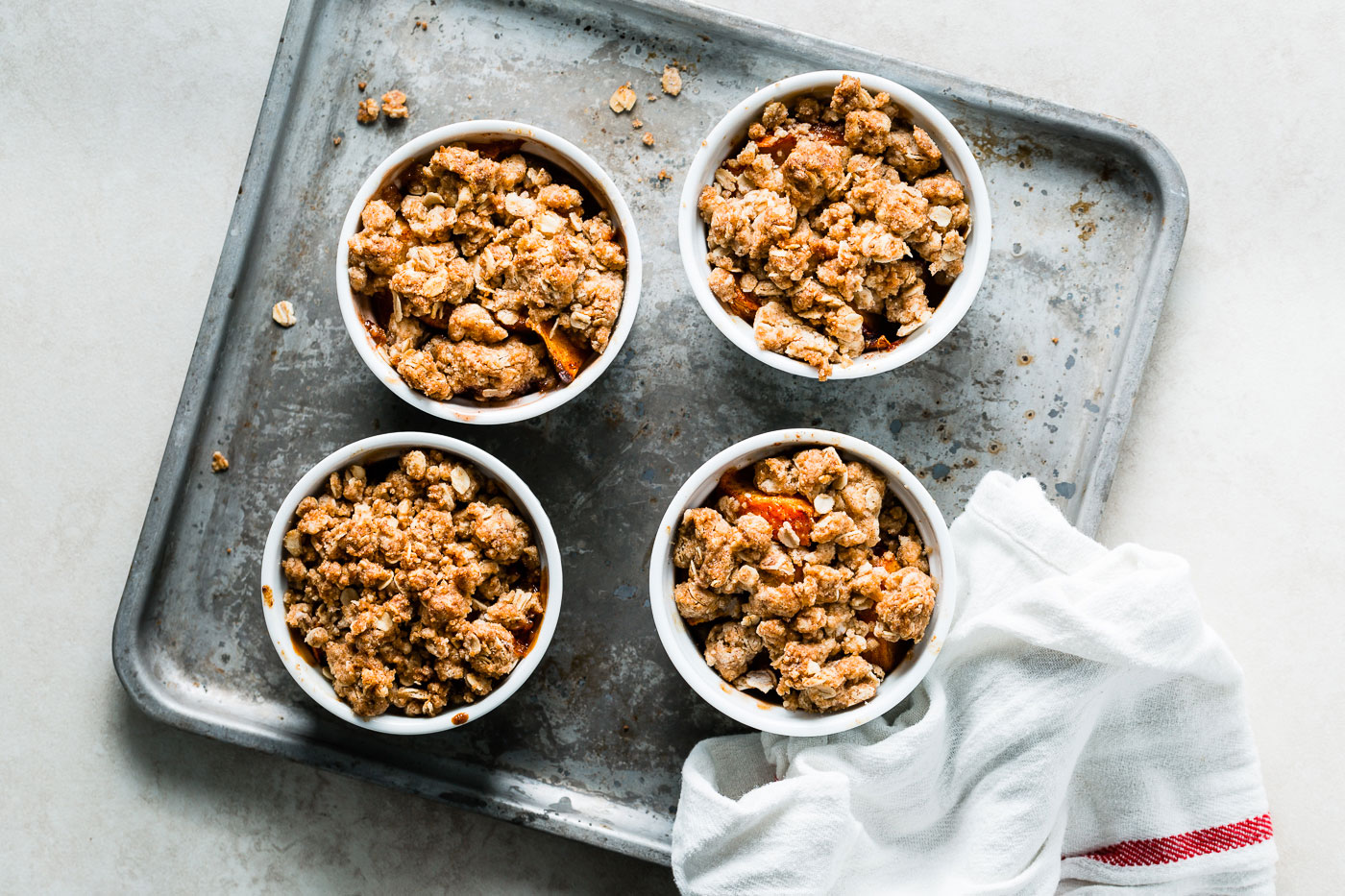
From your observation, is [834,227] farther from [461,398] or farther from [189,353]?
[189,353]

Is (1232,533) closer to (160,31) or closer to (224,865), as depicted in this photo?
(224,865)

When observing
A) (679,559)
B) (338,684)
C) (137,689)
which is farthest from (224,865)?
(679,559)

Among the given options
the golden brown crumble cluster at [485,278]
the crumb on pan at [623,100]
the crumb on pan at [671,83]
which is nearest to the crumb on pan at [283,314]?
the golden brown crumble cluster at [485,278]

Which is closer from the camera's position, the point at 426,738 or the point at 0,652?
the point at 426,738

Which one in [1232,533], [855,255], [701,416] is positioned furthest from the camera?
[1232,533]

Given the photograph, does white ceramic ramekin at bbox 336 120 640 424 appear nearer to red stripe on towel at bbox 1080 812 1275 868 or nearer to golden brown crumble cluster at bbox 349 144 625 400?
golden brown crumble cluster at bbox 349 144 625 400
